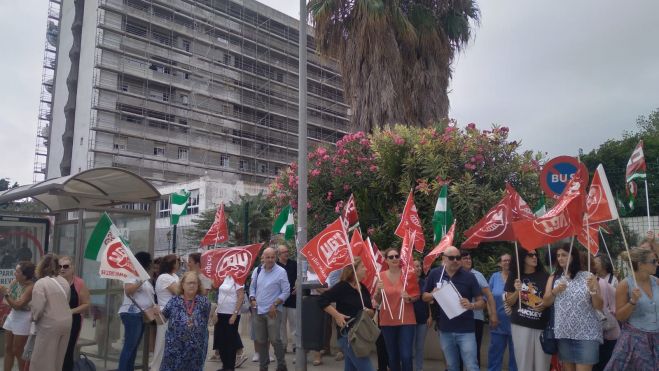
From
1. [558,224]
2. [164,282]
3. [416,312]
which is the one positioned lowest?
[416,312]

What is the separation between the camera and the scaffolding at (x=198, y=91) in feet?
158

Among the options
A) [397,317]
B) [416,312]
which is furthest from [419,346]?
[397,317]

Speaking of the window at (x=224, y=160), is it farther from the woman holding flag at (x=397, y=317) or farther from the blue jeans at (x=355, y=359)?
the blue jeans at (x=355, y=359)

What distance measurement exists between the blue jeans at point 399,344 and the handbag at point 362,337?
116cm

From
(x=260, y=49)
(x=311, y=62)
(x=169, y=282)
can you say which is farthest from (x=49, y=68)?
(x=169, y=282)

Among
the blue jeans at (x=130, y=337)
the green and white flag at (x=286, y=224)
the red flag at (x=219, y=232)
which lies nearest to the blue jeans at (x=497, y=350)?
the blue jeans at (x=130, y=337)

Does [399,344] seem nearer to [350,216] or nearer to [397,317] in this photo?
[397,317]

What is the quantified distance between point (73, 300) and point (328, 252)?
3115 mm

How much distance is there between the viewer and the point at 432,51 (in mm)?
16312

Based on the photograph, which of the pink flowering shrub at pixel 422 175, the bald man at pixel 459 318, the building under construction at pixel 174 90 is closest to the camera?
the bald man at pixel 459 318

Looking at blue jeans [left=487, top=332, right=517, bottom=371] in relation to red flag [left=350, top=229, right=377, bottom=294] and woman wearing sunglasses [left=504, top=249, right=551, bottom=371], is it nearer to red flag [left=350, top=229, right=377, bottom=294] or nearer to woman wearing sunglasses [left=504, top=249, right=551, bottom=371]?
woman wearing sunglasses [left=504, top=249, right=551, bottom=371]

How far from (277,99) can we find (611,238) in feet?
136

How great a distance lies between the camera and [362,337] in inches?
221

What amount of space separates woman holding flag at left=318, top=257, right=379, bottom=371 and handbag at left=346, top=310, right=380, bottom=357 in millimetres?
119
